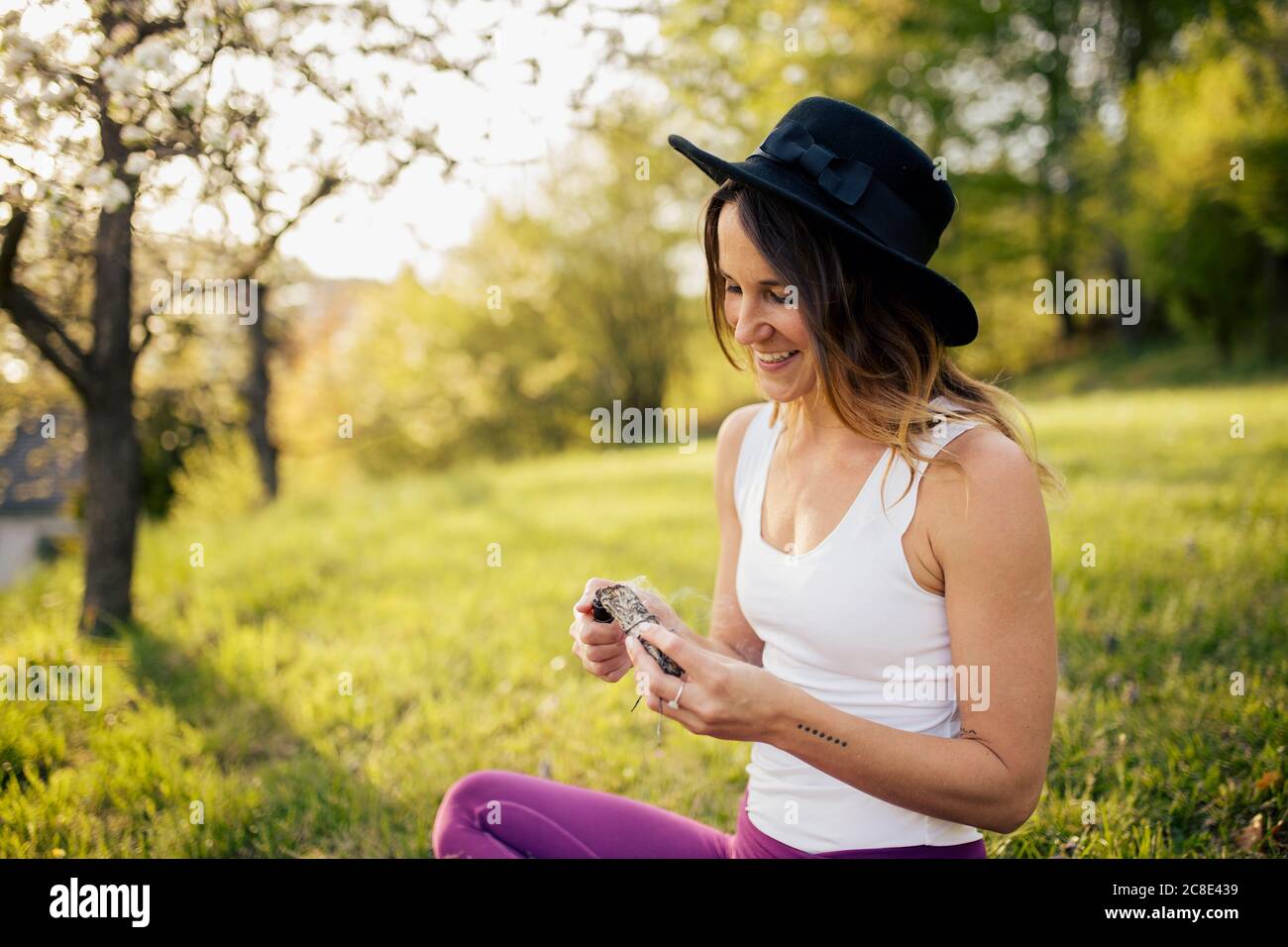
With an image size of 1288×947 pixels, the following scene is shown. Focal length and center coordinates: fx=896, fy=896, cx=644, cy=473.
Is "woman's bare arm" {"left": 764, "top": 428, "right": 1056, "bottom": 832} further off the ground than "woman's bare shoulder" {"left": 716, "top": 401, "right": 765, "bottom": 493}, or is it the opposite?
"woman's bare shoulder" {"left": 716, "top": 401, "right": 765, "bottom": 493}

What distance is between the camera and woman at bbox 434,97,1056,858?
1552 mm

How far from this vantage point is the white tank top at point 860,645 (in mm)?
1675

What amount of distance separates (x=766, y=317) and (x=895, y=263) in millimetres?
275

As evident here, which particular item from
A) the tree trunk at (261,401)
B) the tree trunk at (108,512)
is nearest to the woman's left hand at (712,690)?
the tree trunk at (108,512)

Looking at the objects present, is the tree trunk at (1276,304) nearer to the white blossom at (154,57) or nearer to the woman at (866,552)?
the woman at (866,552)

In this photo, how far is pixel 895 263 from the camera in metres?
1.68

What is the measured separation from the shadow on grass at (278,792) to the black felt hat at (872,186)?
2274mm

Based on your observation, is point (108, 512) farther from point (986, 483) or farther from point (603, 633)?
point (986, 483)

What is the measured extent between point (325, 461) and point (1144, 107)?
22550mm

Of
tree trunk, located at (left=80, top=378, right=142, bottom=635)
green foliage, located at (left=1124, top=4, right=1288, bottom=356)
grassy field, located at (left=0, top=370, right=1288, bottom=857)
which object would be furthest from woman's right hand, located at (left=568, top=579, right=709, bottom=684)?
green foliage, located at (left=1124, top=4, right=1288, bottom=356)

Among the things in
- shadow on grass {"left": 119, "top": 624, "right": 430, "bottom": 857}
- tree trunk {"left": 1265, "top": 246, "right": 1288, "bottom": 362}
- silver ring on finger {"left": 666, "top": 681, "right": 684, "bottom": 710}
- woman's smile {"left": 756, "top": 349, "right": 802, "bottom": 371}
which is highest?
tree trunk {"left": 1265, "top": 246, "right": 1288, "bottom": 362}

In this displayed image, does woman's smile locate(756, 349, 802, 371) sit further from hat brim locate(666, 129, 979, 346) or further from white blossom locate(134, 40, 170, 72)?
white blossom locate(134, 40, 170, 72)
